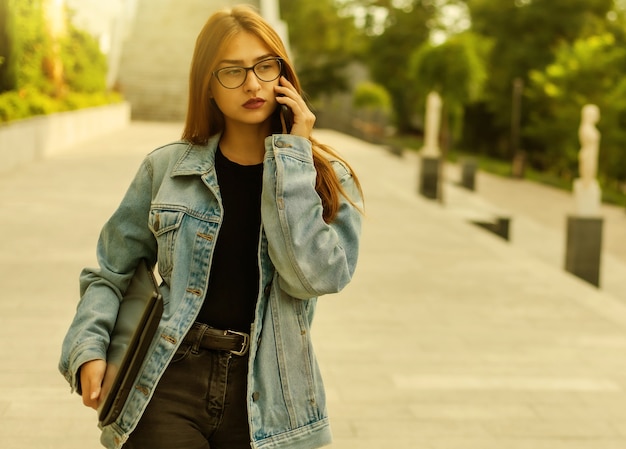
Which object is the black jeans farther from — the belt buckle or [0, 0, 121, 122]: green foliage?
[0, 0, 121, 122]: green foliage

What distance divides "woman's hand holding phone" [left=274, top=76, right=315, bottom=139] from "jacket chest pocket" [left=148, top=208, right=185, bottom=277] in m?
0.30

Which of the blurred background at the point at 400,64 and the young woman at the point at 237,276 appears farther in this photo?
the blurred background at the point at 400,64

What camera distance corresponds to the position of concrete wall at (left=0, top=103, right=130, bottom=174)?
46.4ft

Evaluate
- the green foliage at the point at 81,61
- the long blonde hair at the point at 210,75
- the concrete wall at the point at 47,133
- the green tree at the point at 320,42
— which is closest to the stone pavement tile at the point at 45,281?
the concrete wall at the point at 47,133

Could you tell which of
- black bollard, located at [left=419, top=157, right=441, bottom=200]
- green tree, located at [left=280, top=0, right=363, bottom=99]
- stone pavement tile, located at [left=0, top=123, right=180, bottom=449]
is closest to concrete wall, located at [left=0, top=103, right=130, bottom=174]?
stone pavement tile, located at [left=0, top=123, right=180, bottom=449]

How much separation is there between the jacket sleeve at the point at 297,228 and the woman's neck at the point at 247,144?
0.40 ft

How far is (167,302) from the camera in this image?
2234 millimetres

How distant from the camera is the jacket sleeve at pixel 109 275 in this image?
217 centimetres

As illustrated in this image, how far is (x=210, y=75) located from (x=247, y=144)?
18 cm

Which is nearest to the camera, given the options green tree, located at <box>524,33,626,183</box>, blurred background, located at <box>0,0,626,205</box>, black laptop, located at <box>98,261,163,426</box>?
black laptop, located at <box>98,261,163,426</box>

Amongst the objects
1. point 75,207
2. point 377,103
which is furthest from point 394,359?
point 377,103

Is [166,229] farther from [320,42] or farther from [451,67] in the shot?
[320,42]

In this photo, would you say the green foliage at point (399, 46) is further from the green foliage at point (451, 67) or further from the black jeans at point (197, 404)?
the black jeans at point (197, 404)

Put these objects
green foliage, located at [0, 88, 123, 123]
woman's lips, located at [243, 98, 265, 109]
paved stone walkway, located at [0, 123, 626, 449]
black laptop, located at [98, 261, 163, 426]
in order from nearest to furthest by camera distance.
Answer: black laptop, located at [98, 261, 163, 426], woman's lips, located at [243, 98, 265, 109], paved stone walkway, located at [0, 123, 626, 449], green foliage, located at [0, 88, 123, 123]
